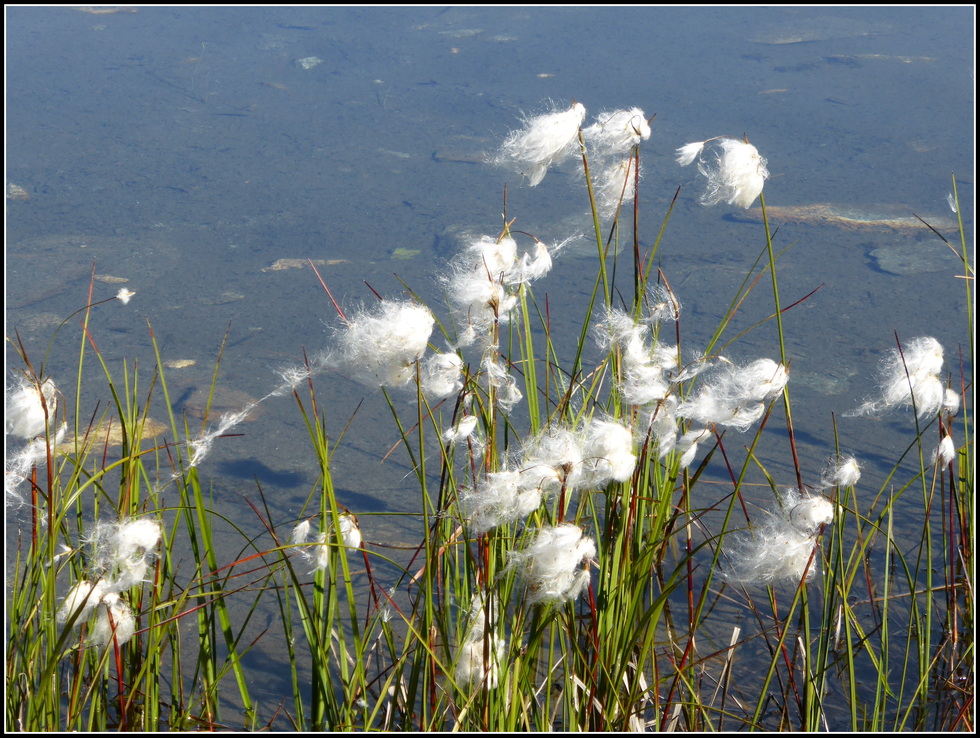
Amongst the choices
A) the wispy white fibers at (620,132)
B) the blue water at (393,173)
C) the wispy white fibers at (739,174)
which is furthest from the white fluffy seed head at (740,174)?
the blue water at (393,173)

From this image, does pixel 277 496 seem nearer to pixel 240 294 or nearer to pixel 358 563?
pixel 358 563

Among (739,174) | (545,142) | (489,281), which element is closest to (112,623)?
(489,281)

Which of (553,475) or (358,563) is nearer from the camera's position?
(553,475)

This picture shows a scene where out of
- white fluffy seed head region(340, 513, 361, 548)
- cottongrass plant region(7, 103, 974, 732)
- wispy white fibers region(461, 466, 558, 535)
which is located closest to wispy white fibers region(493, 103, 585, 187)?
cottongrass plant region(7, 103, 974, 732)

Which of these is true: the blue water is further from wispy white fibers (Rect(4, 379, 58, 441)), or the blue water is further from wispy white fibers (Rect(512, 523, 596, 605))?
wispy white fibers (Rect(512, 523, 596, 605))

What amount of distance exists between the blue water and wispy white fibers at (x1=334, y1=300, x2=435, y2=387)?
4.57 feet

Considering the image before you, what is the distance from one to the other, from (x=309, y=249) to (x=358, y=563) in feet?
5.87

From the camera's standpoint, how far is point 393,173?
4.04 m

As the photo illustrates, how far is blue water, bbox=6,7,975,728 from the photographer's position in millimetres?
2832

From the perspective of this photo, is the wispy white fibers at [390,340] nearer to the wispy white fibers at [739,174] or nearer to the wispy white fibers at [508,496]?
the wispy white fibers at [508,496]

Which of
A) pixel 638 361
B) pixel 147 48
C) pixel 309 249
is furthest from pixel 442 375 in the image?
pixel 147 48

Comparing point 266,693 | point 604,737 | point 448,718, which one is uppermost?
point 604,737

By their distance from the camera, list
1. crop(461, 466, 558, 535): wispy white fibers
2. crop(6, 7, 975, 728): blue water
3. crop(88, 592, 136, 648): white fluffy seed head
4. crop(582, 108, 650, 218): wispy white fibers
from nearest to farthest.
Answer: crop(461, 466, 558, 535): wispy white fibers
crop(88, 592, 136, 648): white fluffy seed head
crop(582, 108, 650, 218): wispy white fibers
crop(6, 7, 975, 728): blue water

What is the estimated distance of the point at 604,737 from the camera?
3.36 feet
